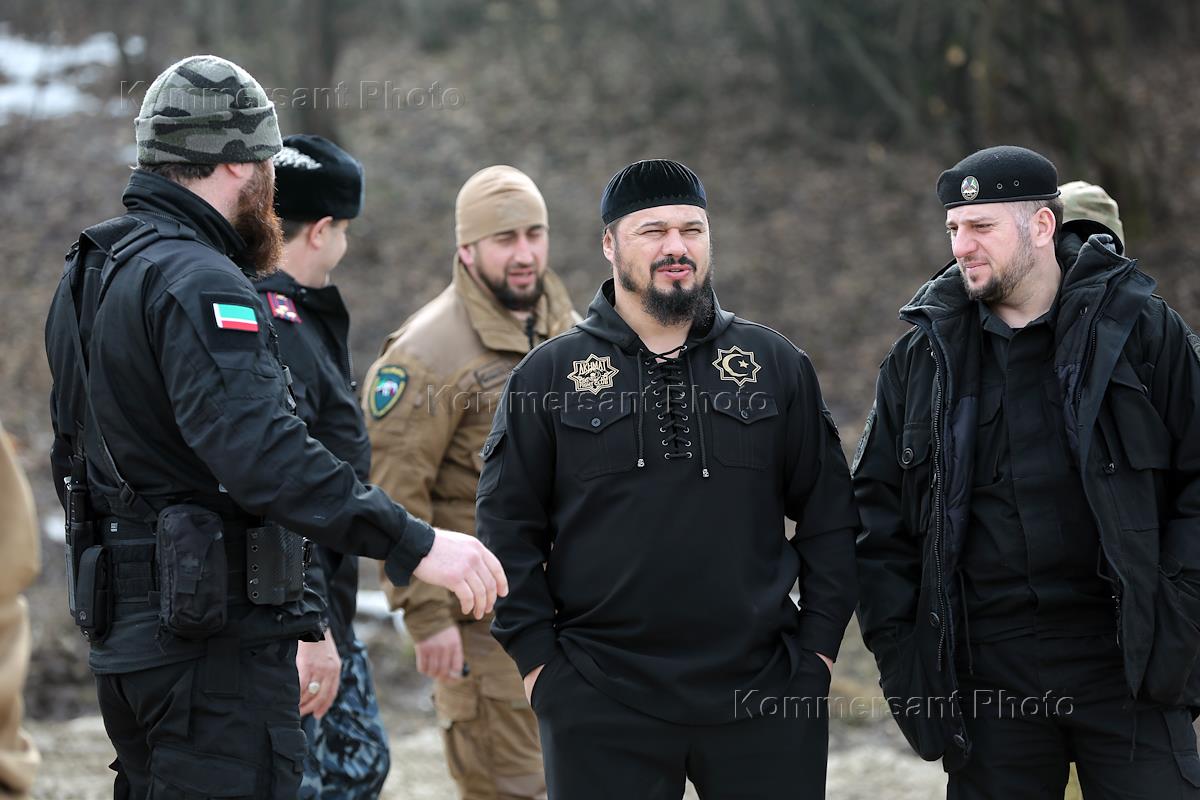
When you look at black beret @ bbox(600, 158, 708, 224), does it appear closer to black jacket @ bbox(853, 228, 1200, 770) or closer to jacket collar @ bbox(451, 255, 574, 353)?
black jacket @ bbox(853, 228, 1200, 770)

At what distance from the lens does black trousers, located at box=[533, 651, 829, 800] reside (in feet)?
11.5

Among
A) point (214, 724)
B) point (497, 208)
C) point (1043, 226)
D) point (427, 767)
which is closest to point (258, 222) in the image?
point (214, 724)

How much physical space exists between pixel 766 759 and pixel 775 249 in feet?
39.0

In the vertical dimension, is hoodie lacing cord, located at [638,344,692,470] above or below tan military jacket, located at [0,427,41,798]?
above

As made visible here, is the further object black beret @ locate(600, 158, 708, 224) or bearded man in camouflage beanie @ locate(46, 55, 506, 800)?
black beret @ locate(600, 158, 708, 224)

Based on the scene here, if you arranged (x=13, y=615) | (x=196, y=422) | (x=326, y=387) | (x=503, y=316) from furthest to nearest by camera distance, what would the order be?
(x=503, y=316), (x=326, y=387), (x=196, y=422), (x=13, y=615)

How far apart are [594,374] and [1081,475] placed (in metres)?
1.36

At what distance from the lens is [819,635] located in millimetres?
3627

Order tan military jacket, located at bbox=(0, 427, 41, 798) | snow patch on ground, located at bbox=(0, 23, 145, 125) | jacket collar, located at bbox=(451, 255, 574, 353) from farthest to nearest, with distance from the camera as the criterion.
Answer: snow patch on ground, located at bbox=(0, 23, 145, 125)
jacket collar, located at bbox=(451, 255, 574, 353)
tan military jacket, located at bbox=(0, 427, 41, 798)

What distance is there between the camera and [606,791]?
3.52m

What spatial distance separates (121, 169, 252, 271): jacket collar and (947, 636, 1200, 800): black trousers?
237cm

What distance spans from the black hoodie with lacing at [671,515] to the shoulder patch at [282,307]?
870 millimetres

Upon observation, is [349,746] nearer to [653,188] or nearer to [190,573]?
[190,573]

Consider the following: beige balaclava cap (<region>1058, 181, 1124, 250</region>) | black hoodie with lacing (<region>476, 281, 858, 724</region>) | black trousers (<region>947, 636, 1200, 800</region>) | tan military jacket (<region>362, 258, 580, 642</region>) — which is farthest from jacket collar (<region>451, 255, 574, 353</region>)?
black trousers (<region>947, 636, 1200, 800</region>)
